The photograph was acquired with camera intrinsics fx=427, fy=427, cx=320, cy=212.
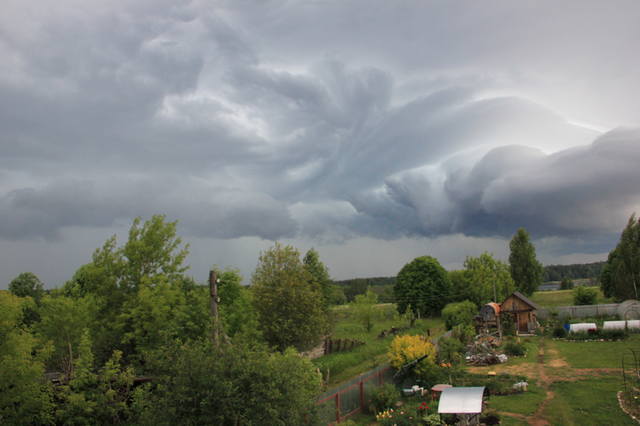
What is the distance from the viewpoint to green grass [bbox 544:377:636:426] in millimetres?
17188

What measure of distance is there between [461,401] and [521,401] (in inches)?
257

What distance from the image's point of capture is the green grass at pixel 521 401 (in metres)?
19.2

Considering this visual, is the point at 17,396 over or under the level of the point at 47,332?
under

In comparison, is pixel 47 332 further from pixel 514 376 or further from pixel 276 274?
pixel 514 376

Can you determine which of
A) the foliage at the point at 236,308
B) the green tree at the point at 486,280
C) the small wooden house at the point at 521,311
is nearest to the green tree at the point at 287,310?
the foliage at the point at 236,308

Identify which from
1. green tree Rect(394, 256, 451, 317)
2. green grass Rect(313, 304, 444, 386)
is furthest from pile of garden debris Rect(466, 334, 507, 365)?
green tree Rect(394, 256, 451, 317)

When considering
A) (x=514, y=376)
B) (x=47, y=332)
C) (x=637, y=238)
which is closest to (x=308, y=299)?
(x=514, y=376)

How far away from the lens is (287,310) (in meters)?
30.4

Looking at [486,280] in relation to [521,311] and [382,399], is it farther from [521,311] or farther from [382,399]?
[382,399]

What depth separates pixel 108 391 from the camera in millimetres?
19156

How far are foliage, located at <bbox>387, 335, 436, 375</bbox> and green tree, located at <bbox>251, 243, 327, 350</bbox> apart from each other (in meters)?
7.54

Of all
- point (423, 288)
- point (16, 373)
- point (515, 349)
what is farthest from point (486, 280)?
point (16, 373)

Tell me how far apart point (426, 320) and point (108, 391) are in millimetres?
49776

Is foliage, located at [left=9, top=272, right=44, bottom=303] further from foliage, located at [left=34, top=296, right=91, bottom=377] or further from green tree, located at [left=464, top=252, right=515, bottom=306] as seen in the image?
green tree, located at [left=464, top=252, right=515, bottom=306]
